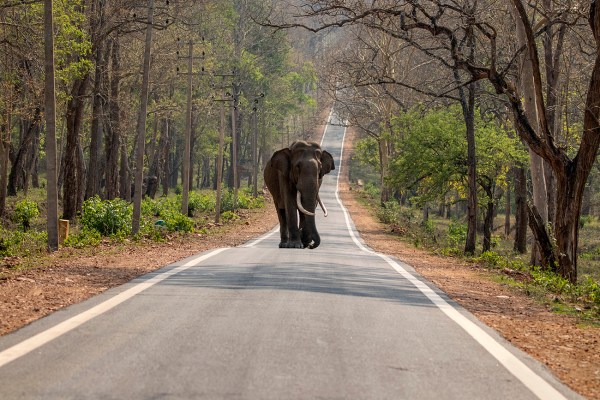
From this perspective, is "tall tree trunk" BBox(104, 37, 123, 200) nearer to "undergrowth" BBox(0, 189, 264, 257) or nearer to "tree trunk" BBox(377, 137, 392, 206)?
"undergrowth" BBox(0, 189, 264, 257)

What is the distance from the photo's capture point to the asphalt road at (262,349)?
5.79 m

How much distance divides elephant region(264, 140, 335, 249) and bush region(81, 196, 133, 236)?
6560mm

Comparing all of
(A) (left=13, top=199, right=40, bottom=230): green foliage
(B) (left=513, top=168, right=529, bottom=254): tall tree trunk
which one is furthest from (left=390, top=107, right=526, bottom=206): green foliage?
(A) (left=13, top=199, right=40, bottom=230): green foliage

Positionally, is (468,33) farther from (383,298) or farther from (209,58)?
(209,58)

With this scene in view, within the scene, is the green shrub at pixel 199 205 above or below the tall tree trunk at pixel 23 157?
below

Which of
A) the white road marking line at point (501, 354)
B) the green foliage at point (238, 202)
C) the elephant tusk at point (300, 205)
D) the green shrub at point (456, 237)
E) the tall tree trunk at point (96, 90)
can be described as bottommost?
the green shrub at point (456, 237)

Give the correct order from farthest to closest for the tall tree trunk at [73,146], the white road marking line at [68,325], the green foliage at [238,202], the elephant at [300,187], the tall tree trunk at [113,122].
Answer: the green foliage at [238,202], the tall tree trunk at [113,122], the tall tree trunk at [73,146], the elephant at [300,187], the white road marking line at [68,325]

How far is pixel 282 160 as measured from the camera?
72.6 ft

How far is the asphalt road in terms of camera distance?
5.79 meters

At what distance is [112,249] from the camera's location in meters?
21.7

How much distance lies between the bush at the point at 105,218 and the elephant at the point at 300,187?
6.56 meters

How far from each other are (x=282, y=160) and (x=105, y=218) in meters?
7.59

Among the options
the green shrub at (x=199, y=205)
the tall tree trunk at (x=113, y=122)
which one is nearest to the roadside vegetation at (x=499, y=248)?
the green shrub at (x=199, y=205)

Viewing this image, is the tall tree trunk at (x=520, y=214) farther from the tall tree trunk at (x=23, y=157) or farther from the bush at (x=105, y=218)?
the tall tree trunk at (x=23, y=157)
